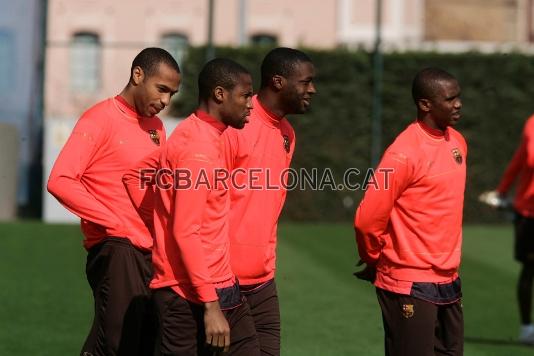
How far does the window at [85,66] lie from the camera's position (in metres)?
20.8

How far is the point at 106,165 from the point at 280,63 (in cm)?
112

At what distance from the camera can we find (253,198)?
6.14 m

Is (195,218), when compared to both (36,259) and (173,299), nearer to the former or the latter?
(173,299)

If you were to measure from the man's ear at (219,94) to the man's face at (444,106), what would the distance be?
1.39 meters

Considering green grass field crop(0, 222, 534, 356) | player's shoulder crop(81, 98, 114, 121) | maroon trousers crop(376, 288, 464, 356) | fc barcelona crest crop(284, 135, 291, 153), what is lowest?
green grass field crop(0, 222, 534, 356)

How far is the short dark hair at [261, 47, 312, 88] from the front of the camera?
642 centimetres

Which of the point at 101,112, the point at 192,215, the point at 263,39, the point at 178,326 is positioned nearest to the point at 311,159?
the point at 263,39

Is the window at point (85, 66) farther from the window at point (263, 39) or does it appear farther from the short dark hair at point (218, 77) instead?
the short dark hair at point (218, 77)

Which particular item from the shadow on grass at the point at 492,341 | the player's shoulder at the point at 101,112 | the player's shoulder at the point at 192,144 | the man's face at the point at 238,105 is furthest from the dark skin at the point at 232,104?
the shadow on grass at the point at 492,341

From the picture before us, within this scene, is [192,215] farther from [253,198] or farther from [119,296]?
[119,296]

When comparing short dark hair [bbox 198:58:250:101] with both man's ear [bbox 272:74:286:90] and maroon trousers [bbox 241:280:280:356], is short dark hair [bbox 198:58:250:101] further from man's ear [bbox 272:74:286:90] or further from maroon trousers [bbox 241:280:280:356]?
maroon trousers [bbox 241:280:280:356]

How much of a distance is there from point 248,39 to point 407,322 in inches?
990

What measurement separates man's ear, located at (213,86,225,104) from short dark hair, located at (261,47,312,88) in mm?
833

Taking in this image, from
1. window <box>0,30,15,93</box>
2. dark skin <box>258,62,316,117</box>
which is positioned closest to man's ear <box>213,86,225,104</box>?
dark skin <box>258,62,316,117</box>
